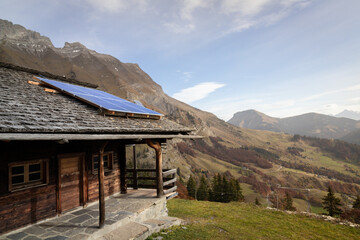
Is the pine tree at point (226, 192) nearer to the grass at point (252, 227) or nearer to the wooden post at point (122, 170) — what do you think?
the grass at point (252, 227)

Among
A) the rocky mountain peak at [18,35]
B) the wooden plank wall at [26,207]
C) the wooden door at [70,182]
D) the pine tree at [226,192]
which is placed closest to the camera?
the wooden plank wall at [26,207]

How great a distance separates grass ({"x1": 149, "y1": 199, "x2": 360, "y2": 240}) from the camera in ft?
30.5

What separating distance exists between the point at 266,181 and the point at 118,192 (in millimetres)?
133854

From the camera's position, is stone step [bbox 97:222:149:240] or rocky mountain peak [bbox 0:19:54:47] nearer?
stone step [bbox 97:222:149:240]

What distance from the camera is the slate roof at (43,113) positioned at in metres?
5.07

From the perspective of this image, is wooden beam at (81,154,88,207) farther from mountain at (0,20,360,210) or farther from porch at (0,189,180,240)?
mountain at (0,20,360,210)

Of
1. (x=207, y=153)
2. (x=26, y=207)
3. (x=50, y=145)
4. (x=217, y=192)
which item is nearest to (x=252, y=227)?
(x=26, y=207)

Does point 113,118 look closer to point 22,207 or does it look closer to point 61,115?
point 61,115

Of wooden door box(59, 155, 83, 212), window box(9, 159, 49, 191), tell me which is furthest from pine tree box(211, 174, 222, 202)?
window box(9, 159, 49, 191)

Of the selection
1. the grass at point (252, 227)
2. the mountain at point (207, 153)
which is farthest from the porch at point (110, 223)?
the mountain at point (207, 153)

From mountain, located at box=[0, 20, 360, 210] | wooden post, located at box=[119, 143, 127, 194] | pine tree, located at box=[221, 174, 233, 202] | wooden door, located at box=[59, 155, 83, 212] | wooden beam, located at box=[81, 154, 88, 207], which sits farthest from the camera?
mountain, located at box=[0, 20, 360, 210]

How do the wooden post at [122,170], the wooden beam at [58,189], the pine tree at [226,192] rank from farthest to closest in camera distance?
1. the pine tree at [226,192]
2. the wooden post at [122,170]
3. the wooden beam at [58,189]

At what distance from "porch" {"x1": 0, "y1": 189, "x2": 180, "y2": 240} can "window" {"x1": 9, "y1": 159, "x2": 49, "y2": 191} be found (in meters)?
1.41

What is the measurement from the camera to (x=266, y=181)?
127 metres
